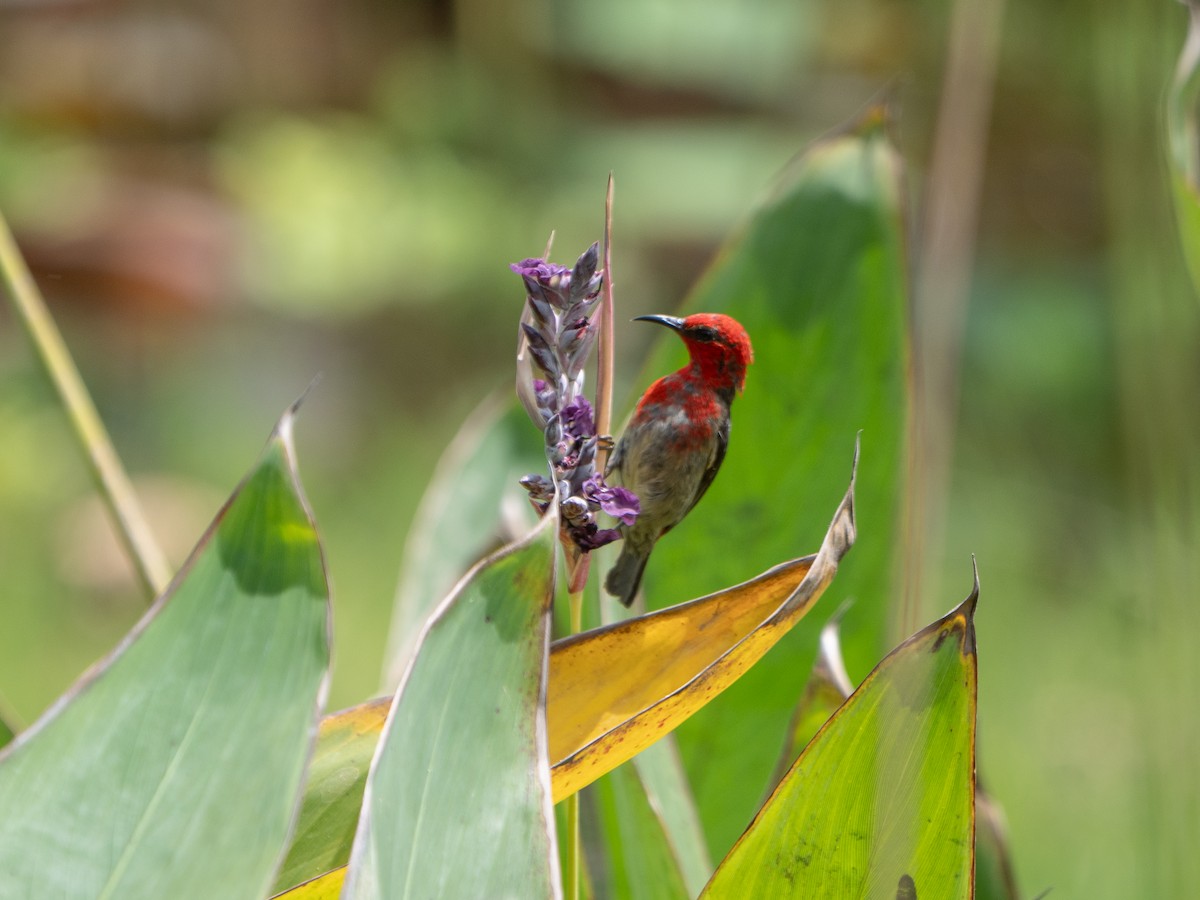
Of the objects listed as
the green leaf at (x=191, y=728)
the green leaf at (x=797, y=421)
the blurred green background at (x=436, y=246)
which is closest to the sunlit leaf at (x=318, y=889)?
the green leaf at (x=191, y=728)

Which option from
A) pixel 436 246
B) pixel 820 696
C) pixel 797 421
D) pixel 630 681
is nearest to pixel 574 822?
pixel 630 681

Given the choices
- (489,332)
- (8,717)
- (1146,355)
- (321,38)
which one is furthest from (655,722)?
(321,38)

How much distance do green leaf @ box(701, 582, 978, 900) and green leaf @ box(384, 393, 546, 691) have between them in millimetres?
307

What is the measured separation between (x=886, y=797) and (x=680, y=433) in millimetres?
122

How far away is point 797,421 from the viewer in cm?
61

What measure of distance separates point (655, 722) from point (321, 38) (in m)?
3.50

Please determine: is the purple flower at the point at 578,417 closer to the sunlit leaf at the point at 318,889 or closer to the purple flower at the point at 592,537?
the purple flower at the point at 592,537

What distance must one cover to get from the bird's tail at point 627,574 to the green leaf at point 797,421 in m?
0.18

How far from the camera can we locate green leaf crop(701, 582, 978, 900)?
1.13 ft

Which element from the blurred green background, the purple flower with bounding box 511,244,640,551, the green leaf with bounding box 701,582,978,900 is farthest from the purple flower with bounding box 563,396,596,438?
the blurred green background

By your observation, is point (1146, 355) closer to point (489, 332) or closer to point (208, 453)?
point (208, 453)

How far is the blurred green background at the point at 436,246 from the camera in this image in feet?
6.90

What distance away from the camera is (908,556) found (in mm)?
579

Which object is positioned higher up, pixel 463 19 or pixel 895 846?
pixel 463 19
